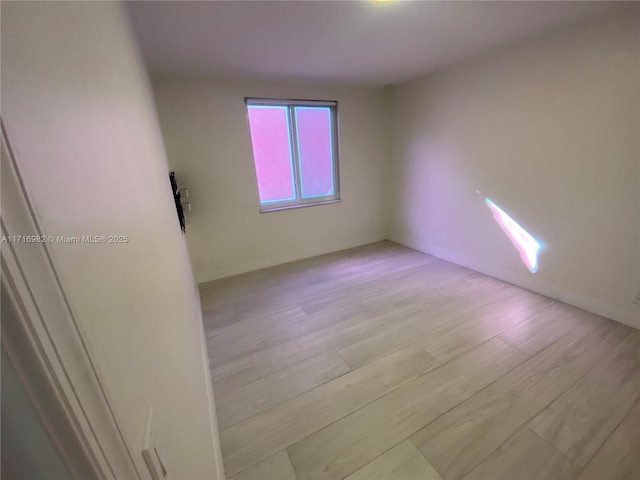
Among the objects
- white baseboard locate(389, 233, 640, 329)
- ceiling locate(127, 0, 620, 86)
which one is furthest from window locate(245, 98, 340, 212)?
white baseboard locate(389, 233, 640, 329)

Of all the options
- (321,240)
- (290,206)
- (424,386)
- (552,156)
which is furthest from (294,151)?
(424,386)

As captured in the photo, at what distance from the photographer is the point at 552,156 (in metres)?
2.32

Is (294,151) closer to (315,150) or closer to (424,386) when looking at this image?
(315,150)

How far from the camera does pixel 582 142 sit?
2.13 metres

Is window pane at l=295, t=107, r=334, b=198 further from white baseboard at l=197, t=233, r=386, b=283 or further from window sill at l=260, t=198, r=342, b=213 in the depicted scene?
white baseboard at l=197, t=233, r=386, b=283

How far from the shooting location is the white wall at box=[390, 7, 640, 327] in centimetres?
195

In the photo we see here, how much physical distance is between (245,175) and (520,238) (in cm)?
306

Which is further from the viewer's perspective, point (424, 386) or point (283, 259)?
point (283, 259)

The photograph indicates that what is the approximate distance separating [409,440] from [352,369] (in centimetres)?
54

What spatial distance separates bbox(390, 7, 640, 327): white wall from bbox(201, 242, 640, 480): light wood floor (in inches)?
14.2

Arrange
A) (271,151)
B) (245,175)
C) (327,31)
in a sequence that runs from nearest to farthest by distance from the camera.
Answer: (327,31) < (245,175) < (271,151)

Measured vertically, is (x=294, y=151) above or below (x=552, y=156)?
above

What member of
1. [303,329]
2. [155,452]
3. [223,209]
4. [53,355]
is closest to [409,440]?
[303,329]

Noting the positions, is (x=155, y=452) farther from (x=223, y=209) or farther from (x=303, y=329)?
(x=223, y=209)
